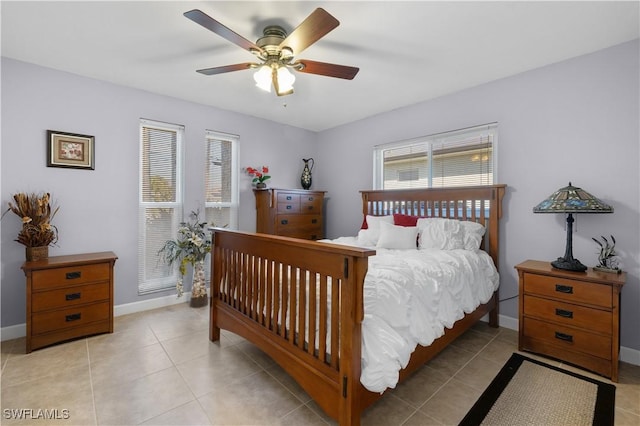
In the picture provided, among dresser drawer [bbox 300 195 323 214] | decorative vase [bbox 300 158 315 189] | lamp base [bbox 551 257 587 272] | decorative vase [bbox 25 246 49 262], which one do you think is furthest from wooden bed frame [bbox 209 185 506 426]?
decorative vase [bbox 300 158 315 189]

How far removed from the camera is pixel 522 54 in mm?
2432

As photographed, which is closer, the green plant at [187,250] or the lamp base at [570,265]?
the lamp base at [570,265]

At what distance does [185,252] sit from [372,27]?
307 cm

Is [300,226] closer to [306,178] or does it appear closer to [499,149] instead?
[306,178]

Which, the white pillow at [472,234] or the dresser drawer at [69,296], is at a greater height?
the white pillow at [472,234]

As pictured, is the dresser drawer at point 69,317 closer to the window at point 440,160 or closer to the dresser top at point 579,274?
the window at point 440,160

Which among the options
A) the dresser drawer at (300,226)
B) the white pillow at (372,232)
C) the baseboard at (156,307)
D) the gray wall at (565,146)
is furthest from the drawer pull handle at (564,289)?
the dresser drawer at (300,226)

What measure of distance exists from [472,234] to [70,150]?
4004 mm

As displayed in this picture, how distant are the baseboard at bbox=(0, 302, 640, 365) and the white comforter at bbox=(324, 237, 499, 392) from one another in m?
0.51

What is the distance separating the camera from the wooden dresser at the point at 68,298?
2.34 m

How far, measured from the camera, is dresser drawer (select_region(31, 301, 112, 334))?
236cm

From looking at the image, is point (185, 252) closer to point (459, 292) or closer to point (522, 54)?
point (459, 292)

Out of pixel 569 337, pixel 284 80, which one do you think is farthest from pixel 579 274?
pixel 284 80

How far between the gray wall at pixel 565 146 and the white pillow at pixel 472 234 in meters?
0.27
